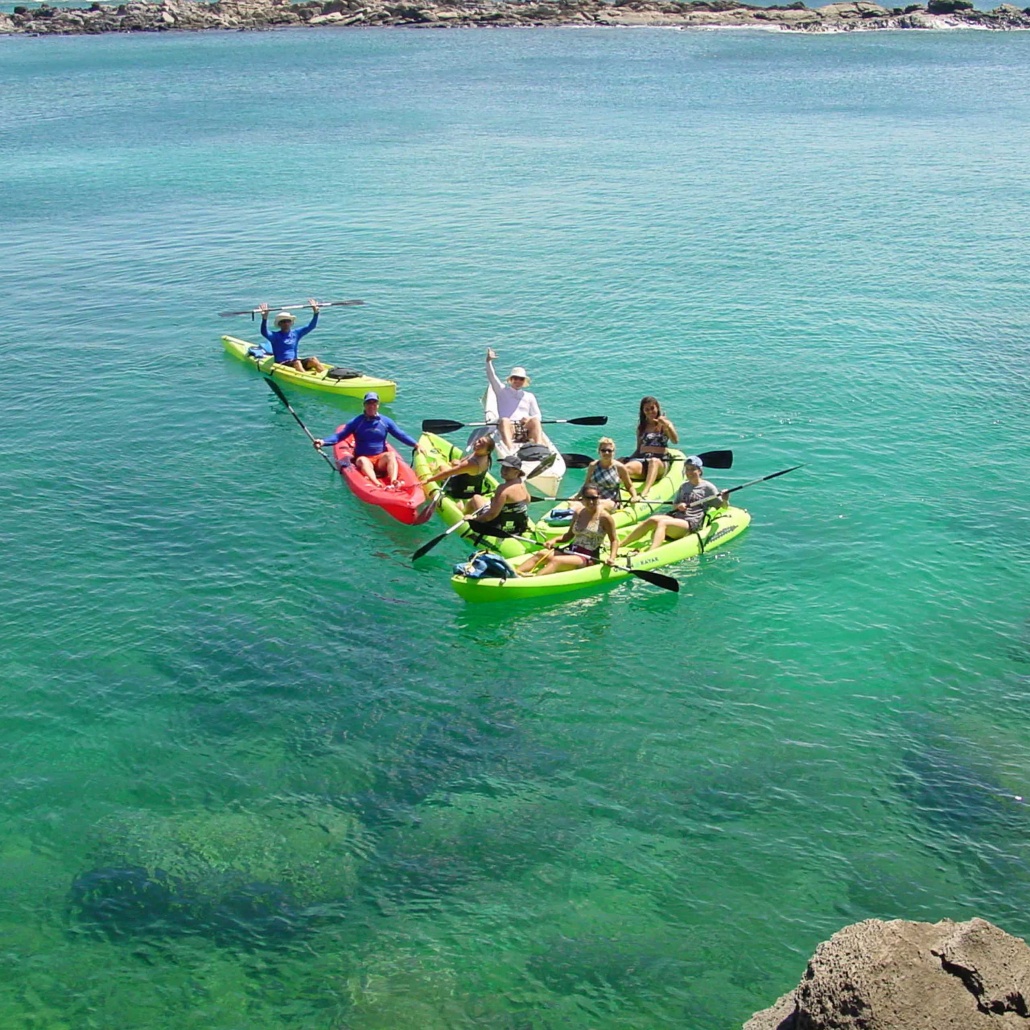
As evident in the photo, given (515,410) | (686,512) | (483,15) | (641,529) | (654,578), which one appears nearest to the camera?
(654,578)

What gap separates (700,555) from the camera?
54.7 feet

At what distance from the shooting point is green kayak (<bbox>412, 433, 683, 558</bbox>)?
16156 mm

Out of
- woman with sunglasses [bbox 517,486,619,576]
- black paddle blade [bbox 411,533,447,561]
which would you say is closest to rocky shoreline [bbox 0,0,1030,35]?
woman with sunglasses [bbox 517,486,619,576]

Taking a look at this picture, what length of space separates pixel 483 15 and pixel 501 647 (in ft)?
323

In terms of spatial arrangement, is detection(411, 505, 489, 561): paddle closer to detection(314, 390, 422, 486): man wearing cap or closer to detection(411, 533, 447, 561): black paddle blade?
detection(411, 533, 447, 561): black paddle blade

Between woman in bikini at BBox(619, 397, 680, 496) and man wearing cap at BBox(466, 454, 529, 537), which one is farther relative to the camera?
woman in bikini at BBox(619, 397, 680, 496)

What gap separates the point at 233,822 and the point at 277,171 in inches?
1444

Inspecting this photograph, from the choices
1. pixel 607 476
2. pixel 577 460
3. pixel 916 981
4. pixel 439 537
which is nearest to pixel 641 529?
pixel 607 476

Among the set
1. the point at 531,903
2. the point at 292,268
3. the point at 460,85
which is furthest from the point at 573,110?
the point at 531,903

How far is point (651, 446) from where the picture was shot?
59.7 feet

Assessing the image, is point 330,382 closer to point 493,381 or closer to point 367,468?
point 493,381

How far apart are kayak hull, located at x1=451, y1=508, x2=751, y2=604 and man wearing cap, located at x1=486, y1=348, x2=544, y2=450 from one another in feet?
11.5

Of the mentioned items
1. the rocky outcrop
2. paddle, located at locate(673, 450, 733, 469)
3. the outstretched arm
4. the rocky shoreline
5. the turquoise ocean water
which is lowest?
the turquoise ocean water

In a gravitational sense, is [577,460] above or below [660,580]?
above
